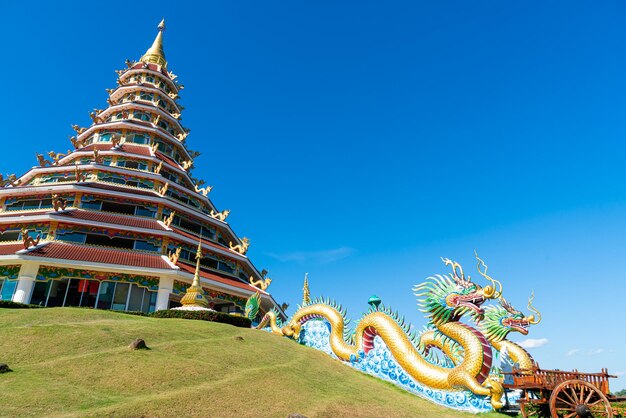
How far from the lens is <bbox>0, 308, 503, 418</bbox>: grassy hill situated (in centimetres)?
889

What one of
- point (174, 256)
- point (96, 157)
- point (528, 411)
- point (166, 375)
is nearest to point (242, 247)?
point (174, 256)

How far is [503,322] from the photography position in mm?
14328

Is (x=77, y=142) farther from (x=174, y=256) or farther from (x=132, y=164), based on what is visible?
(x=174, y=256)

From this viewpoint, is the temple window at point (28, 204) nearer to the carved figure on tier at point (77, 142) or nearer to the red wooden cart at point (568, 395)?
the carved figure on tier at point (77, 142)

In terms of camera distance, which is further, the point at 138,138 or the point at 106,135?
the point at 138,138

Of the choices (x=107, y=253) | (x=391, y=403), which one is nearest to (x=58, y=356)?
(x=391, y=403)

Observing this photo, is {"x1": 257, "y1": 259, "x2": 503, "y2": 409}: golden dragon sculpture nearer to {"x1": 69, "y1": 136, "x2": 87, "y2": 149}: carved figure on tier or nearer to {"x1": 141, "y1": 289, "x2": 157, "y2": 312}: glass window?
{"x1": 141, "y1": 289, "x2": 157, "y2": 312}: glass window

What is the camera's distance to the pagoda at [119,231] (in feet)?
70.3

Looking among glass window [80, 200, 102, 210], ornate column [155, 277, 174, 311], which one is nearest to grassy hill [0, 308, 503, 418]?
ornate column [155, 277, 174, 311]

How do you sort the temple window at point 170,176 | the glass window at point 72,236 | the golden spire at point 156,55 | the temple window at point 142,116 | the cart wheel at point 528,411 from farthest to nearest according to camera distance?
the golden spire at point 156,55 < the temple window at point 142,116 < the temple window at point 170,176 < the glass window at point 72,236 < the cart wheel at point 528,411

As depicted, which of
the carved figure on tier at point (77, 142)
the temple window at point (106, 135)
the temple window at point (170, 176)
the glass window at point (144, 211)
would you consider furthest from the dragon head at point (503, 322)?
the carved figure on tier at point (77, 142)

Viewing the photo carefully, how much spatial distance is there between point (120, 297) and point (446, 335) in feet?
57.6

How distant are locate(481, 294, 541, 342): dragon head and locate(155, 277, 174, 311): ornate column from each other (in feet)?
54.4

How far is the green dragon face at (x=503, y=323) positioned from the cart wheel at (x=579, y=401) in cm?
298
